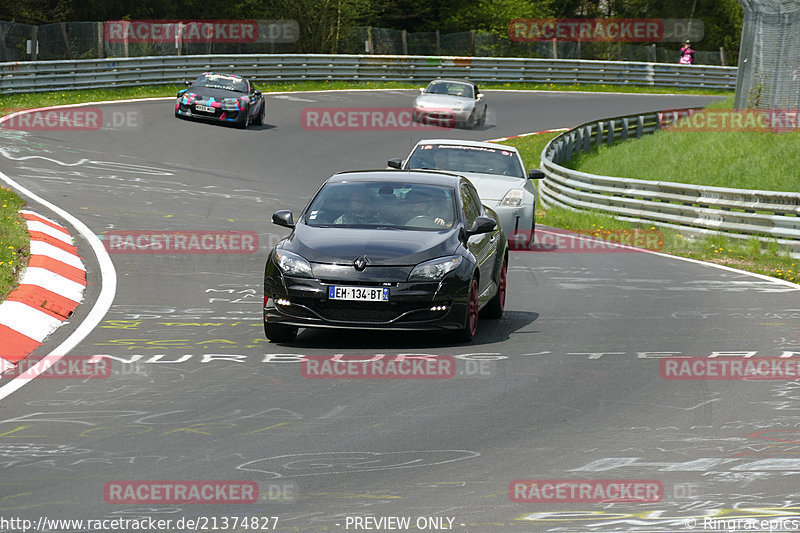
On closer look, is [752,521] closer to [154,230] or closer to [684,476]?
[684,476]

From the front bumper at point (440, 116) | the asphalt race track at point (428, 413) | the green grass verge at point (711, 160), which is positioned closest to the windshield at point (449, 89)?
the front bumper at point (440, 116)

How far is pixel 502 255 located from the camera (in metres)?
12.7

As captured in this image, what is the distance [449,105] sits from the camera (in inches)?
1529

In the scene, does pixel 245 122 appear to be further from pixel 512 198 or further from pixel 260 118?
pixel 512 198

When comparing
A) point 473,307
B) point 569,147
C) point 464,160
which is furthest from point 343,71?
point 473,307

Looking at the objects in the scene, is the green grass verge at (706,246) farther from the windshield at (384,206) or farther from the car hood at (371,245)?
the car hood at (371,245)

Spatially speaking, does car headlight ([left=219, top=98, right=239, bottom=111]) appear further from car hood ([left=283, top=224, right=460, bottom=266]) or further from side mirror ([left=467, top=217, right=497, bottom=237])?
side mirror ([left=467, top=217, right=497, bottom=237])

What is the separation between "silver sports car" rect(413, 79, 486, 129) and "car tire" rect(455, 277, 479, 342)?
27766 mm

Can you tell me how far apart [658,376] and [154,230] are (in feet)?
31.3

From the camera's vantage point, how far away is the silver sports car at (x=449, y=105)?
38500 millimetres

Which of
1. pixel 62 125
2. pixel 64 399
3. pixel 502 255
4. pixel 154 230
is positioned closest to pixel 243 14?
pixel 62 125

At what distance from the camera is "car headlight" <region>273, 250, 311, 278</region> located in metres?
10.4

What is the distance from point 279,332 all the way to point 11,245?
439 centimetres

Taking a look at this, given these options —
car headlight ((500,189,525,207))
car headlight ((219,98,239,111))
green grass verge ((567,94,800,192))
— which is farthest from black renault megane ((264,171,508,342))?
car headlight ((219,98,239,111))
